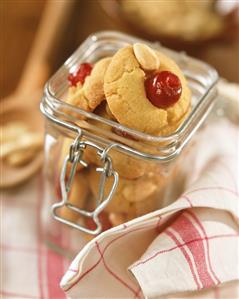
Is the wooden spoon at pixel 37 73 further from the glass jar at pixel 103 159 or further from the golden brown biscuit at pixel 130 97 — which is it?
the golden brown biscuit at pixel 130 97

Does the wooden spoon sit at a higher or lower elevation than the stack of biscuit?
lower

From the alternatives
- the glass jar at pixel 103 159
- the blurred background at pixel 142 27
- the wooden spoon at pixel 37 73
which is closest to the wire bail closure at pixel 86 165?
the glass jar at pixel 103 159

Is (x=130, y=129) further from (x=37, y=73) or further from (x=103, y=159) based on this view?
(x=37, y=73)

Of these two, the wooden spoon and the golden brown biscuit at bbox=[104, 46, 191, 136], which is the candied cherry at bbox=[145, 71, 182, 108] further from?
the wooden spoon

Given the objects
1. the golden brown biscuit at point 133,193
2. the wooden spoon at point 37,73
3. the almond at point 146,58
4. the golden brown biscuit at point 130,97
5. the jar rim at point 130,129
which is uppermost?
the almond at point 146,58

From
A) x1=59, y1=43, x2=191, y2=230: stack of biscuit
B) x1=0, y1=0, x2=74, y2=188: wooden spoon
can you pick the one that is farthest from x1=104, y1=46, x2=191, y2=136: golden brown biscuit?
x1=0, y1=0, x2=74, y2=188: wooden spoon

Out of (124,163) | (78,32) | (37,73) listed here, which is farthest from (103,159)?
(78,32)

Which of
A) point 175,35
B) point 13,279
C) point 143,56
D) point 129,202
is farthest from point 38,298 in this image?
point 175,35
